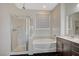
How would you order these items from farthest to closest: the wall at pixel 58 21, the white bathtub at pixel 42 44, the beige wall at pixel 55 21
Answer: the white bathtub at pixel 42 44 → the beige wall at pixel 55 21 → the wall at pixel 58 21

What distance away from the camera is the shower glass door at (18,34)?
125 inches

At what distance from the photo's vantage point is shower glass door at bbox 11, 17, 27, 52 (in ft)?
10.4

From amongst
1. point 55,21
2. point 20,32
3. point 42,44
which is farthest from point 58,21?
point 20,32

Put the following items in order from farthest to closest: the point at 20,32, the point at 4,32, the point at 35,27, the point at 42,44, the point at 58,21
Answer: the point at 20,32
the point at 42,44
the point at 35,27
the point at 58,21
the point at 4,32

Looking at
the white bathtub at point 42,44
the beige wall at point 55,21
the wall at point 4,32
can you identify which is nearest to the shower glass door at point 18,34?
the wall at point 4,32

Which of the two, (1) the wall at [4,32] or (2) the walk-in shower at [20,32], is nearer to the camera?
(1) the wall at [4,32]

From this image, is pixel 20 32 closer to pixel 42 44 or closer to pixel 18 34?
pixel 18 34

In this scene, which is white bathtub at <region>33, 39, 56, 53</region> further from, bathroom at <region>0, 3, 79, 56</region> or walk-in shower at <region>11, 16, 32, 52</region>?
walk-in shower at <region>11, 16, 32, 52</region>

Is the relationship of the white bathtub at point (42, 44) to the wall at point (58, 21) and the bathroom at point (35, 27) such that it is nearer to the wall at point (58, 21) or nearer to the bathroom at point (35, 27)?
the bathroom at point (35, 27)

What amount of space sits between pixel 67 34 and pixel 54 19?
594mm

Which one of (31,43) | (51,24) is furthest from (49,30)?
(31,43)

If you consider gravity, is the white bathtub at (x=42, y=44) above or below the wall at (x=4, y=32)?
below

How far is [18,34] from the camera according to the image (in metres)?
3.47

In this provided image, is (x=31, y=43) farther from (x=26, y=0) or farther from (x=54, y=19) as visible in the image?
(x=26, y=0)
